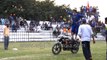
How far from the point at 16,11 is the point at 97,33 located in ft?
50.0

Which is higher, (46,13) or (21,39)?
(46,13)

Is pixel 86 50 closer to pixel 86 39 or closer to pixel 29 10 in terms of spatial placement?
pixel 86 39

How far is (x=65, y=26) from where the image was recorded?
4297 centimetres

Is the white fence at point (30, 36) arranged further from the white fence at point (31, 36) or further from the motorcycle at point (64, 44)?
the motorcycle at point (64, 44)

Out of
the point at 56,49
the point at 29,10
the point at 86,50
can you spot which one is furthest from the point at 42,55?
the point at 29,10

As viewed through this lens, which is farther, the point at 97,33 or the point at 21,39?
the point at 97,33

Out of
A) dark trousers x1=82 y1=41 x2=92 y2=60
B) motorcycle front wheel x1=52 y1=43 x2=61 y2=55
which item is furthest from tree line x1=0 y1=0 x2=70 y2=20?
dark trousers x1=82 y1=41 x2=92 y2=60

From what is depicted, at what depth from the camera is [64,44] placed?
20.7 metres

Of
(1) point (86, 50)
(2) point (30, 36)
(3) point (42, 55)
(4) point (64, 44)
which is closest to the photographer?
(1) point (86, 50)

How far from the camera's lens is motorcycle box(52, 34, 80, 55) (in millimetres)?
20438

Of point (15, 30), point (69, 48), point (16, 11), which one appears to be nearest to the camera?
point (69, 48)

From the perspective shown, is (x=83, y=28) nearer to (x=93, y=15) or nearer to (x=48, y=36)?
(x=48, y=36)

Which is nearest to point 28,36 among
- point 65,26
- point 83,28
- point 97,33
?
point 65,26

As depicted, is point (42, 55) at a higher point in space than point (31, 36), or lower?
lower
